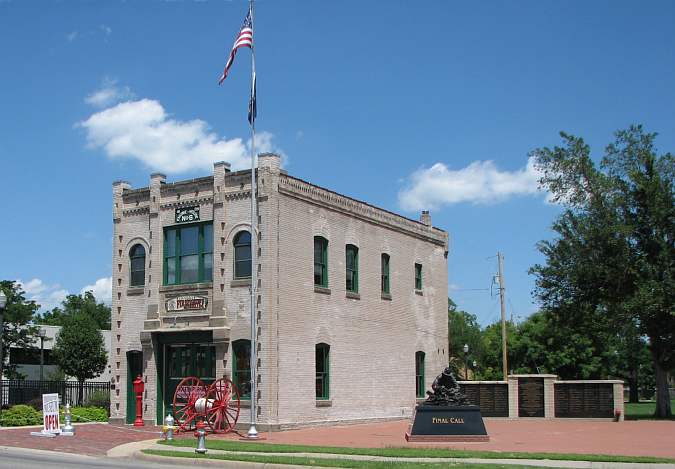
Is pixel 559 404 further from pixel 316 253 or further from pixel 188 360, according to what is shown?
pixel 188 360

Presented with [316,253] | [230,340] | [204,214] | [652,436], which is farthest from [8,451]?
[652,436]

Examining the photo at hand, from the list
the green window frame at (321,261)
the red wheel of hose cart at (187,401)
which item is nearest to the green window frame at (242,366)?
the red wheel of hose cart at (187,401)

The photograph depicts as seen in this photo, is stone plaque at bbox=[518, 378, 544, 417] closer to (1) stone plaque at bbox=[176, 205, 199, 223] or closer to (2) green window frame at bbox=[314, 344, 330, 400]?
(2) green window frame at bbox=[314, 344, 330, 400]

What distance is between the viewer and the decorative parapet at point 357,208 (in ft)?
99.4

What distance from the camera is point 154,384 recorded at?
102 feet

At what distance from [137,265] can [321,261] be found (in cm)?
733

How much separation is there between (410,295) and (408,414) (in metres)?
5.35

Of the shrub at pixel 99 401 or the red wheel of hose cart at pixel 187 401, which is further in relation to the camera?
the shrub at pixel 99 401

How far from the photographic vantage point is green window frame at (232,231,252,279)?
1163 inches

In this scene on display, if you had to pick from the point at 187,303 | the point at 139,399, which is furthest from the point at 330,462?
the point at 139,399

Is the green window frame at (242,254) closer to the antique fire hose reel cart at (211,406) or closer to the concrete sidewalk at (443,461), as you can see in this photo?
the antique fire hose reel cart at (211,406)

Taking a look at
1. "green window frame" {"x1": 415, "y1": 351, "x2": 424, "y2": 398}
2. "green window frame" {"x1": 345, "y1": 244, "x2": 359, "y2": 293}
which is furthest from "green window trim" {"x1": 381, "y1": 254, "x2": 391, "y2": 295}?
"green window frame" {"x1": 415, "y1": 351, "x2": 424, "y2": 398}

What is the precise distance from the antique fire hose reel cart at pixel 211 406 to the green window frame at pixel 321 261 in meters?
5.54

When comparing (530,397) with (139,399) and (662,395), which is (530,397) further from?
(139,399)
